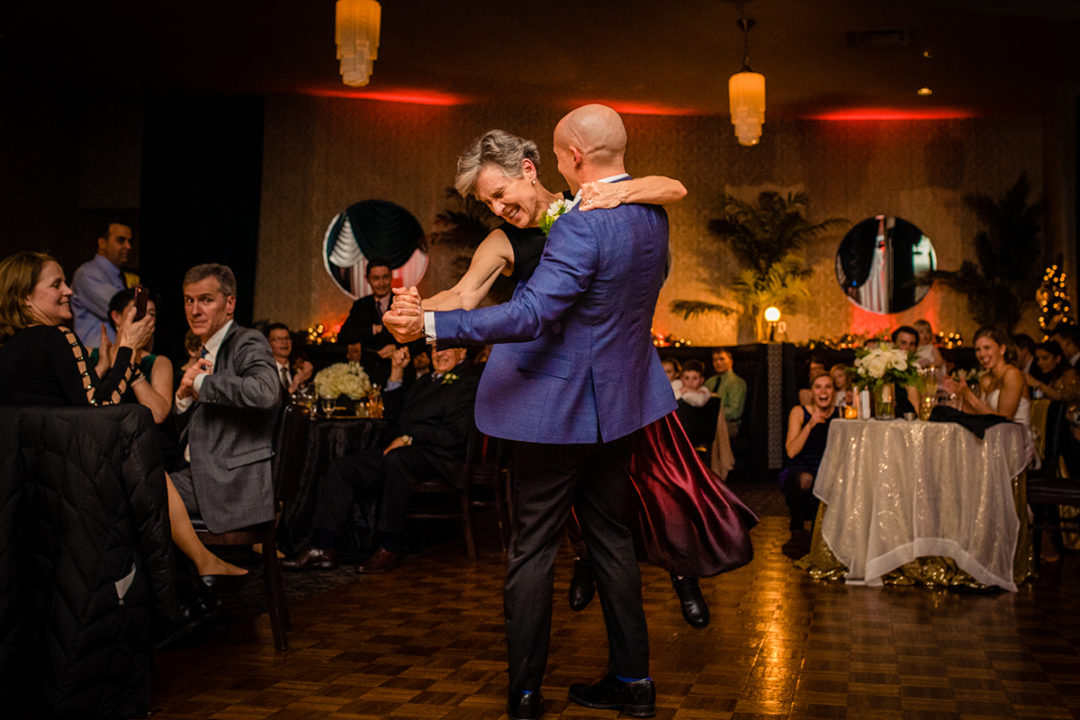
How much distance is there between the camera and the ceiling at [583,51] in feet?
26.2

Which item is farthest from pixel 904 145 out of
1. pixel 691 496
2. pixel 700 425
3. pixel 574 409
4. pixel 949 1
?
pixel 574 409

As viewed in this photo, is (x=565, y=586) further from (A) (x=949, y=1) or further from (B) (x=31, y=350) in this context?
(A) (x=949, y=1)

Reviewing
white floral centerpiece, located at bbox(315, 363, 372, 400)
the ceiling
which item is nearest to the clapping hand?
white floral centerpiece, located at bbox(315, 363, 372, 400)

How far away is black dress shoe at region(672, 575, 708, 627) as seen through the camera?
3.45 m

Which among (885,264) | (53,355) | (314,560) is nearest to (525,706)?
(53,355)

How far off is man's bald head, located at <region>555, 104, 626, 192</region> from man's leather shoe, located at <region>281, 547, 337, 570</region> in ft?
10.3

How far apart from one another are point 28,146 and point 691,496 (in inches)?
367

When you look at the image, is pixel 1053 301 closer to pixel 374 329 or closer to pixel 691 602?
pixel 374 329

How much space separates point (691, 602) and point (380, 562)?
2.01 metres

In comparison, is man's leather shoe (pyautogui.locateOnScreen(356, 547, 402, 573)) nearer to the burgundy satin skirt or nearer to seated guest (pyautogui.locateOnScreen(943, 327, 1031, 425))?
the burgundy satin skirt

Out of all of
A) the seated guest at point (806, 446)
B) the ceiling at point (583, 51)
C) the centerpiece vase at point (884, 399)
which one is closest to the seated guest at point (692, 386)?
the seated guest at point (806, 446)

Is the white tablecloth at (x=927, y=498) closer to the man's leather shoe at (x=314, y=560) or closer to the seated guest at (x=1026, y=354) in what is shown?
the man's leather shoe at (x=314, y=560)

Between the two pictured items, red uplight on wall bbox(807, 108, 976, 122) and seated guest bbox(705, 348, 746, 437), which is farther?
red uplight on wall bbox(807, 108, 976, 122)

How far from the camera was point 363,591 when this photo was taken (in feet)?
14.7
